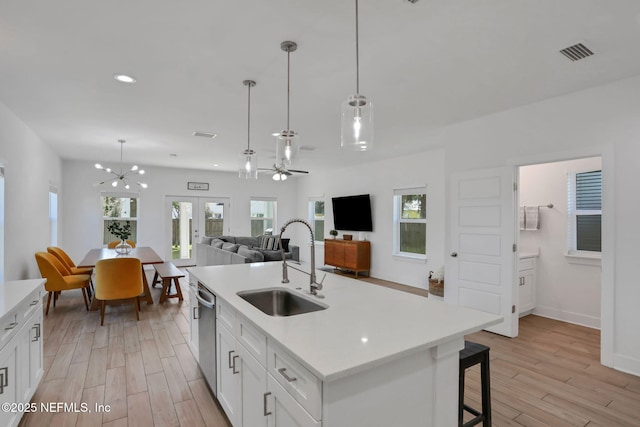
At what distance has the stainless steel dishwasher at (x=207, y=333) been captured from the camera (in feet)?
7.52

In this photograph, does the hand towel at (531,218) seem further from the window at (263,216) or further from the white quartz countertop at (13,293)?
the window at (263,216)

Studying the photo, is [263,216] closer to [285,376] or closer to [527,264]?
[527,264]

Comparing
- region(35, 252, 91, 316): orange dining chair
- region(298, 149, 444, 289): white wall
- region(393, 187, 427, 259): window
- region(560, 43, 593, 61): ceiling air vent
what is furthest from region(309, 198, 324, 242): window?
region(560, 43, 593, 61): ceiling air vent

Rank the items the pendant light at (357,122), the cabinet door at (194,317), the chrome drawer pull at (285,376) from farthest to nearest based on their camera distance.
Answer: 1. the cabinet door at (194,317)
2. the pendant light at (357,122)
3. the chrome drawer pull at (285,376)

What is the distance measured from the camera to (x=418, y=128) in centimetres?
458

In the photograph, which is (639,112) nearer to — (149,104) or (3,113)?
(149,104)

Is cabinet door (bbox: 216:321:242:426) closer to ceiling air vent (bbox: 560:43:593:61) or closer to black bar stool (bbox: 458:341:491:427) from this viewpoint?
black bar stool (bbox: 458:341:491:427)

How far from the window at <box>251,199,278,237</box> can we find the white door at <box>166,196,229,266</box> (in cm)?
82

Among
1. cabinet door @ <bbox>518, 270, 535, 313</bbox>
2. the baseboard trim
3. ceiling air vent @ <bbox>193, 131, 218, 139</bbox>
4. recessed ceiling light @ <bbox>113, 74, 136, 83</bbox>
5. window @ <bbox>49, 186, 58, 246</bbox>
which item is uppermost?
recessed ceiling light @ <bbox>113, 74, 136, 83</bbox>

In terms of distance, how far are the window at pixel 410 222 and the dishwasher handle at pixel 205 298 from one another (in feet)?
15.4

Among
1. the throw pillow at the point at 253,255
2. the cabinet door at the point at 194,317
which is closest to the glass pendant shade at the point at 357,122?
the cabinet door at the point at 194,317

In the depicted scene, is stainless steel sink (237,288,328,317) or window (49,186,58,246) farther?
window (49,186,58,246)

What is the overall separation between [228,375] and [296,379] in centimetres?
102

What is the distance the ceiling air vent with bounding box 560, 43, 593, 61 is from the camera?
2.42 m
